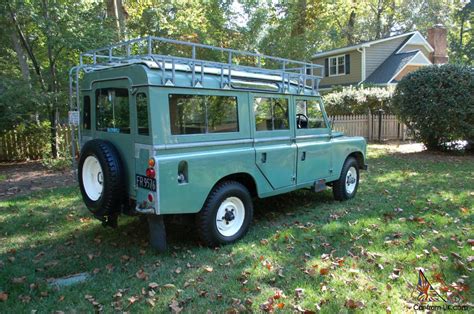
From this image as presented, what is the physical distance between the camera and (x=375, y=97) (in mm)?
18234

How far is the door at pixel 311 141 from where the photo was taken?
6.04 m

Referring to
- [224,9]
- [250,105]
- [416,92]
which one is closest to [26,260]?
[250,105]

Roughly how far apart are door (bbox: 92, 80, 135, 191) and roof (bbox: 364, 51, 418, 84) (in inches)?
917

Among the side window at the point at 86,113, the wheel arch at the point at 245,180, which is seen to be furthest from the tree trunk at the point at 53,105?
the wheel arch at the point at 245,180

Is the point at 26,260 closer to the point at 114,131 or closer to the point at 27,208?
the point at 114,131

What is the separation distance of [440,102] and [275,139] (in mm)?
9197

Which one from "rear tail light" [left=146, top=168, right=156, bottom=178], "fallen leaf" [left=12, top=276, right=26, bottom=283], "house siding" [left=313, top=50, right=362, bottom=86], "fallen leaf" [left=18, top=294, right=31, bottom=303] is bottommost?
"fallen leaf" [left=18, top=294, right=31, bottom=303]

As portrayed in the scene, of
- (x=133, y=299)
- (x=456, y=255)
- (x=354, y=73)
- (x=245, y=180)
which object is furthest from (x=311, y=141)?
(x=354, y=73)

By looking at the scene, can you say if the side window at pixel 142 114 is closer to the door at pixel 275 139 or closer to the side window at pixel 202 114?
the side window at pixel 202 114

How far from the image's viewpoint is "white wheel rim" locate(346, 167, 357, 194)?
284 inches

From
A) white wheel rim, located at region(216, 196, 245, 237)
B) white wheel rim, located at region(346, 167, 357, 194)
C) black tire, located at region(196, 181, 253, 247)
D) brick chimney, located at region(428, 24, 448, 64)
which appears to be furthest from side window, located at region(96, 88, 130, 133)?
brick chimney, located at region(428, 24, 448, 64)

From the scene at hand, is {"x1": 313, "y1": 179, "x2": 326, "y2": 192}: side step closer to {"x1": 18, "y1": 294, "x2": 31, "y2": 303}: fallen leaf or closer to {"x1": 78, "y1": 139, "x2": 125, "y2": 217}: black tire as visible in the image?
{"x1": 78, "y1": 139, "x2": 125, "y2": 217}: black tire

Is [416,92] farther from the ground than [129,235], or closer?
farther from the ground

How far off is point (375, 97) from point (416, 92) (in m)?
5.49
